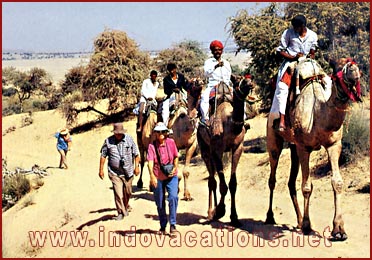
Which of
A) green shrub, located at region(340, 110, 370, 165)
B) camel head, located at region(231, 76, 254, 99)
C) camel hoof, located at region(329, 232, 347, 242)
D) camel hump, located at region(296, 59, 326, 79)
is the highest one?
camel hump, located at region(296, 59, 326, 79)

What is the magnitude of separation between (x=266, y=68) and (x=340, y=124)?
1079 cm

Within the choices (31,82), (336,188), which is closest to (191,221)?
(336,188)

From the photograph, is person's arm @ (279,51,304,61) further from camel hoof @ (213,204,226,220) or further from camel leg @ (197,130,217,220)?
camel hoof @ (213,204,226,220)

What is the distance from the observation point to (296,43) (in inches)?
409

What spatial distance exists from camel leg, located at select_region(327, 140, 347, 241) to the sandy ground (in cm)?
15

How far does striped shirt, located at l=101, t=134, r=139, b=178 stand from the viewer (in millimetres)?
11133

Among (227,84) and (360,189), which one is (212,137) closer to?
(227,84)

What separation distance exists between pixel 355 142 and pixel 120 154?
26.0ft

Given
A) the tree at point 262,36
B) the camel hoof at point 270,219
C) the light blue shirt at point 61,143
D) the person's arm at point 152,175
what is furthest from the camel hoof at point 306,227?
the light blue shirt at point 61,143

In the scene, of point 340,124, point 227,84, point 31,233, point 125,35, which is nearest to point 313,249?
point 340,124

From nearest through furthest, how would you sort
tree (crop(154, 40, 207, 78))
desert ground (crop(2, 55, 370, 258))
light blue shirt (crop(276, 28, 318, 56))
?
desert ground (crop(2, 55, 370, 258)) < light blue shirt (crop(276, 28, 318, 56)) < tree (crop(154, 40, 207, 78))

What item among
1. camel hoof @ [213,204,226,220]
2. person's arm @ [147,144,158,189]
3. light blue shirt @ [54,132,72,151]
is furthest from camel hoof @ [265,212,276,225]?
light blue shirt @ [54,132,72,151]

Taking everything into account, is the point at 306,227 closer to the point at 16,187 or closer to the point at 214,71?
the point at 214,71

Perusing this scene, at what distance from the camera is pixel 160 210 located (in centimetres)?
1011
